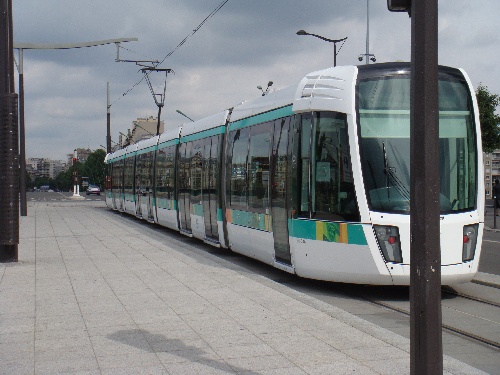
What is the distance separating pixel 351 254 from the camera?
10.1 meters

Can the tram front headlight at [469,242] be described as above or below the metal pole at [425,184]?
below

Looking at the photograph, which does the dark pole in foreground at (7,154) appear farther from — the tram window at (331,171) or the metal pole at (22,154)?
the metal pole at (22,154)

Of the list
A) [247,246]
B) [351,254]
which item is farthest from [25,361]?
[247,246]

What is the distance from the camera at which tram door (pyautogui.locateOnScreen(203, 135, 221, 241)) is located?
53.7 ft

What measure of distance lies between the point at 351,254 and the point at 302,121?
2.18m

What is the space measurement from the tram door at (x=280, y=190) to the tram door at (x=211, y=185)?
3903 millimetres

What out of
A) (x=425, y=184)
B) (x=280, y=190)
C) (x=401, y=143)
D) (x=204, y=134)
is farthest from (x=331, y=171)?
(x=204, y=134)

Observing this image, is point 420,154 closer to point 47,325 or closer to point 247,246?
point 47,325

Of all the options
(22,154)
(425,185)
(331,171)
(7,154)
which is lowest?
(425,185)

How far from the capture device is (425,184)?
447cm

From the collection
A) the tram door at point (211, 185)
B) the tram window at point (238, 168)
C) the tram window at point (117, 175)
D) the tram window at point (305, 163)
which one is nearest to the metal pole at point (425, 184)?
the tram window at point (305, 163)

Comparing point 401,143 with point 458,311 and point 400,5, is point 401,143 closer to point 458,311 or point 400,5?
point 458,311

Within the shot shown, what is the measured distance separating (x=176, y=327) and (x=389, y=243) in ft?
11.4

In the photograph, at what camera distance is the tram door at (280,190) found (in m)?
11.6
